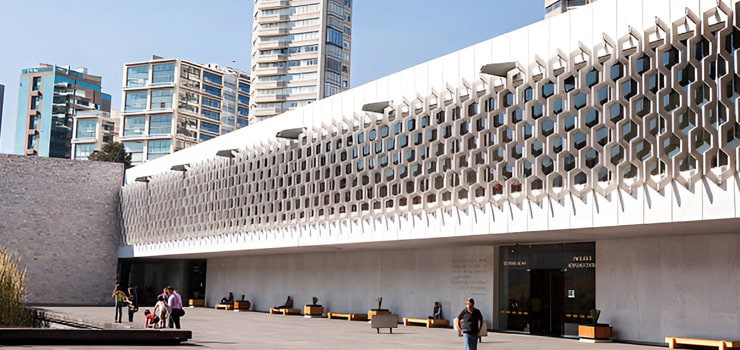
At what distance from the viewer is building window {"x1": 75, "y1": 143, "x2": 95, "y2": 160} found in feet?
356

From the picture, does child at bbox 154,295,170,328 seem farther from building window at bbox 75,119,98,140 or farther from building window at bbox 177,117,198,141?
building window at bbox 75,119,98,140

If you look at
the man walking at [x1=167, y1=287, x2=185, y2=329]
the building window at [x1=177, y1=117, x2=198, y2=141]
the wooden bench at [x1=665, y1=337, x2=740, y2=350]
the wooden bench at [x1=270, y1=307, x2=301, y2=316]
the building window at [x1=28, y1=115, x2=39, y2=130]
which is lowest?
the wooden bench at [x1=665, y1=337, x2=740, y2=350]

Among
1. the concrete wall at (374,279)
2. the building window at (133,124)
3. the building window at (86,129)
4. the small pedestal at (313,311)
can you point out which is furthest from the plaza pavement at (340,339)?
the building window at (86,129)

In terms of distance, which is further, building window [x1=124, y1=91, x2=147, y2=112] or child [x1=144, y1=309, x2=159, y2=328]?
building window [x1=124, y1=91, x2=147, y2=112]

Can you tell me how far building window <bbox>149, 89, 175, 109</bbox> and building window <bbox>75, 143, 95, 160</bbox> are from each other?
12609 mm

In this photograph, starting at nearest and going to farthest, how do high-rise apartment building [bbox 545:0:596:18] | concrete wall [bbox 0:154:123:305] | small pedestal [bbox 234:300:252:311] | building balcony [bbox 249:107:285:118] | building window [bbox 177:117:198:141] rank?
1. small pedestal [bbox 234:300:252:311]
2. concrete wall [bbox 0:154:123:305]
3. high-rise apartment building [bbox 545:0:596:18]
4. building window [bbox 177:117:198:141]
5. building balcony [bbox 249:107:285:118]

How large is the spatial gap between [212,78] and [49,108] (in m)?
26.0

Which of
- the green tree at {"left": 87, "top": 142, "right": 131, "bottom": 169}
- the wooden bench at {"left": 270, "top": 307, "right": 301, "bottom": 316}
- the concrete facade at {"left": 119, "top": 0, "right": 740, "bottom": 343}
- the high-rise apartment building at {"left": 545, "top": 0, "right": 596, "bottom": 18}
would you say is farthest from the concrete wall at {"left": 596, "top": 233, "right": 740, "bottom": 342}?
the green tree at {"left": 87, "top": 142, "right": 131, "bottom": 169}

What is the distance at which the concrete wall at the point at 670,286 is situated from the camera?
19516mm

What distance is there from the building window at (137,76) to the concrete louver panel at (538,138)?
233 feet

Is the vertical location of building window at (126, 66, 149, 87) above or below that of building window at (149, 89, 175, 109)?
above

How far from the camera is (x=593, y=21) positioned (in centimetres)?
2059

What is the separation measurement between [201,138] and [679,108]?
298 ft

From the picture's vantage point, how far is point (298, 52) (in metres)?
99.8
